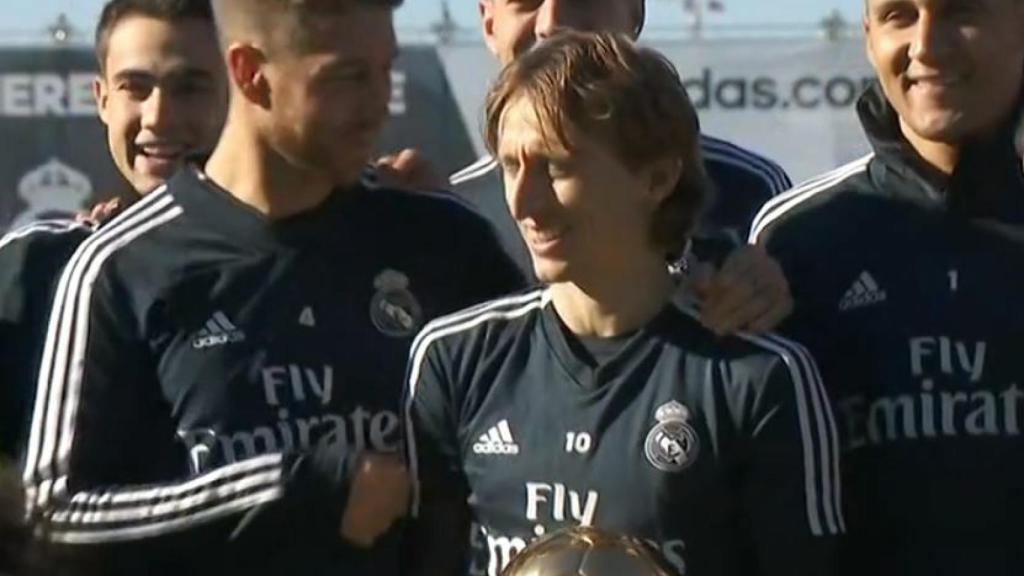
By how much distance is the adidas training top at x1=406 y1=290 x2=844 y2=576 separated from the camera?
11.4 feet

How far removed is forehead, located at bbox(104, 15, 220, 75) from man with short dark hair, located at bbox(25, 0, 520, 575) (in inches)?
39.0

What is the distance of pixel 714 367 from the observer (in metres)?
3.55

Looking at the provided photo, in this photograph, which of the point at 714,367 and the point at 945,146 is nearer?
the point at 714,367

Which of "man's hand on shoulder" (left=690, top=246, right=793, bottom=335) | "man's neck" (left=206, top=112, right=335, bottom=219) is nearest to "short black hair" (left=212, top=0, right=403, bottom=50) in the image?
Result: "man's neck" (left=206, top=112, right=335, bottom=219)

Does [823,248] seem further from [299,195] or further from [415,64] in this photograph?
[415,64]

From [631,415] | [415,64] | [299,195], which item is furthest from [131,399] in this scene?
[415,64]

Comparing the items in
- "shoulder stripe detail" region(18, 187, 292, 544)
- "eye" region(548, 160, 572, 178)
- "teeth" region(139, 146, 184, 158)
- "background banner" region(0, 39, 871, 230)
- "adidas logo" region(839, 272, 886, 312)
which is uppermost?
"eye" region(548, 160, 572, 178)

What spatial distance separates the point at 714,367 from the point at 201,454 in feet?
2.35

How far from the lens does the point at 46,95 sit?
1884 cm

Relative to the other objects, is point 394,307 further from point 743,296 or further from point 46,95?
point 46,95

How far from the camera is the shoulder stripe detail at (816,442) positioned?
138 inches

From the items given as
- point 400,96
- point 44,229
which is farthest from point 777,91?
point 44,229

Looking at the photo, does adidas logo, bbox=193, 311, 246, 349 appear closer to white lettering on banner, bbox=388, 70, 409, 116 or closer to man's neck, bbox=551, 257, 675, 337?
man's neck, bbox=551, 257, 675, 337

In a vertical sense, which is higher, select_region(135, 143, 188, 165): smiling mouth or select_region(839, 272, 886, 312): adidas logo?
select_region(135, 143, 188, 165): smiling mouth
